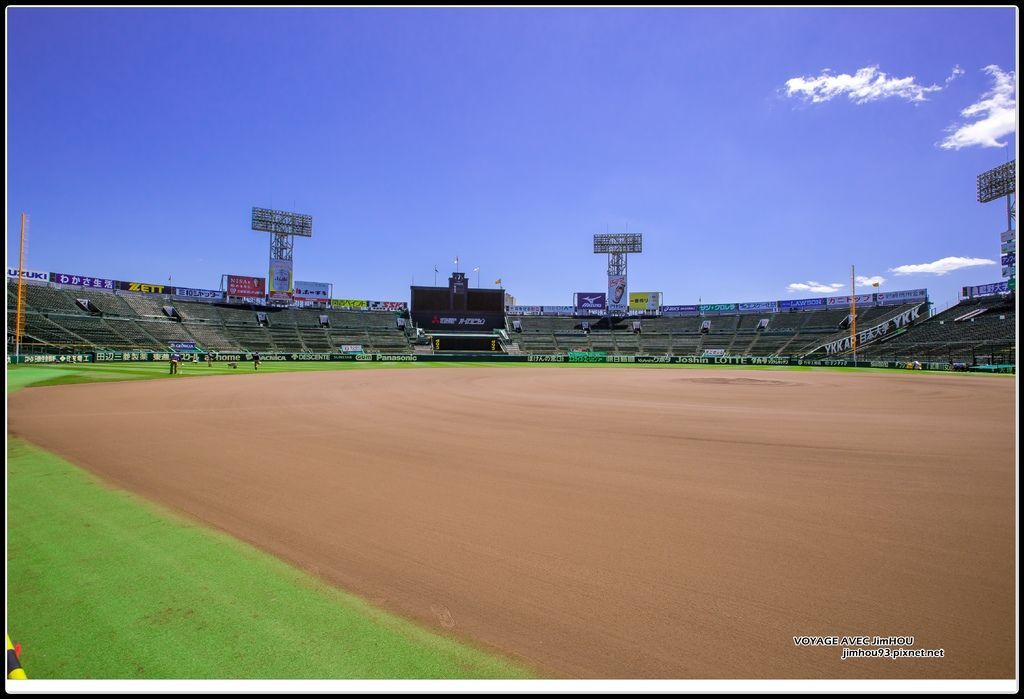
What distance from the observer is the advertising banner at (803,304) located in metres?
73.7

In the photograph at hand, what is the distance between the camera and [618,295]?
276 feet

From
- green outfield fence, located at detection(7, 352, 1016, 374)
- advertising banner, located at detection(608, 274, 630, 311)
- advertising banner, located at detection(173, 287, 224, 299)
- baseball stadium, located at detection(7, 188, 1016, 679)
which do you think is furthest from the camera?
advertising banner, located at detection(608, 274, 630, 311)

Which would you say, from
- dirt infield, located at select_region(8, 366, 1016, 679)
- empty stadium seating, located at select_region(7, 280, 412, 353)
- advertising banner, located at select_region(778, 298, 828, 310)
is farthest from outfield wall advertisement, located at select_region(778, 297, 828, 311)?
dirt infield, located at select_region(8, 366, 1016, 679)

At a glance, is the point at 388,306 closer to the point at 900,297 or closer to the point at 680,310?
the point at 680,310

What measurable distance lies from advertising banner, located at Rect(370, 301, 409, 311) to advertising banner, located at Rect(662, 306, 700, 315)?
160 feet

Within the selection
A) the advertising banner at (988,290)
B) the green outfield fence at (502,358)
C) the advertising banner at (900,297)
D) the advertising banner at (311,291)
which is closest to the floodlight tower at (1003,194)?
the advertising banner at (988,290)

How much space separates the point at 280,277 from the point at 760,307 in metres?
81.1

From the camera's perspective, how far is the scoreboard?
7269cm

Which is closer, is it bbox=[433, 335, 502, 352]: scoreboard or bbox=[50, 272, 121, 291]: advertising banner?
bbox=[50, 272, 121, 291]: advertising banner

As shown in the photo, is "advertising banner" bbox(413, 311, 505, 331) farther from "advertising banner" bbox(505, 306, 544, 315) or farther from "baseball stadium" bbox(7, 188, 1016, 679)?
"baseball stadium" bbox(7, 188, 1016, 679)

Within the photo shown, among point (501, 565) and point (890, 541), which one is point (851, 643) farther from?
point (501, 565)

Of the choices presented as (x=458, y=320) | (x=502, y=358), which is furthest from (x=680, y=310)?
(x=458, y=320)

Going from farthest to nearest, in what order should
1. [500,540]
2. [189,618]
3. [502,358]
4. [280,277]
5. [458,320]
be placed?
[458,320] → [280,277] → [502,358] → [500,540] → [189,618]

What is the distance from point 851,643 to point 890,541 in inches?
75.5
